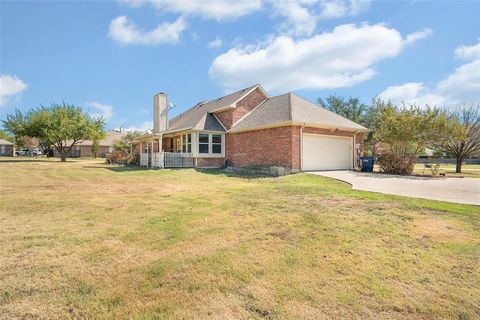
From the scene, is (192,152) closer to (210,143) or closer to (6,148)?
(210,143)

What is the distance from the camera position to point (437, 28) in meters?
11.8

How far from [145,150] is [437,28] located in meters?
26.3

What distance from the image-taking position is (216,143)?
882 inches

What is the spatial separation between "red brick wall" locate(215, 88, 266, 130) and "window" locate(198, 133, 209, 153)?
1947 millimetres

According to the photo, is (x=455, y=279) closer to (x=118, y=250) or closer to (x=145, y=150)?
(x=118, y=250)

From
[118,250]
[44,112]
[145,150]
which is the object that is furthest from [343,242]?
[44,112]

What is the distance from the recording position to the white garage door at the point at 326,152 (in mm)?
17125

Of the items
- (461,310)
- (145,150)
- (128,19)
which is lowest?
(461,310)

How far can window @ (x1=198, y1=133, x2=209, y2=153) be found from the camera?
71.3ft

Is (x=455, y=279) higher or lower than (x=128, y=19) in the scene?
lower

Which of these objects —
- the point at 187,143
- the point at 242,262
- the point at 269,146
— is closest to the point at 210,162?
the point at 187,143

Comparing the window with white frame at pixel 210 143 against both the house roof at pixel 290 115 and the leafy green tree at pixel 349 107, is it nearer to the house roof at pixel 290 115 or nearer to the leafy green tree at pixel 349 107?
the house roof at pixel 290 115

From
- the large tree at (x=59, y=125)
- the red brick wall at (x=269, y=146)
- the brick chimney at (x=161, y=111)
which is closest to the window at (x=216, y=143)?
the red brick wall at (x=269, y=146)

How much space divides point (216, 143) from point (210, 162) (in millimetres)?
1609
